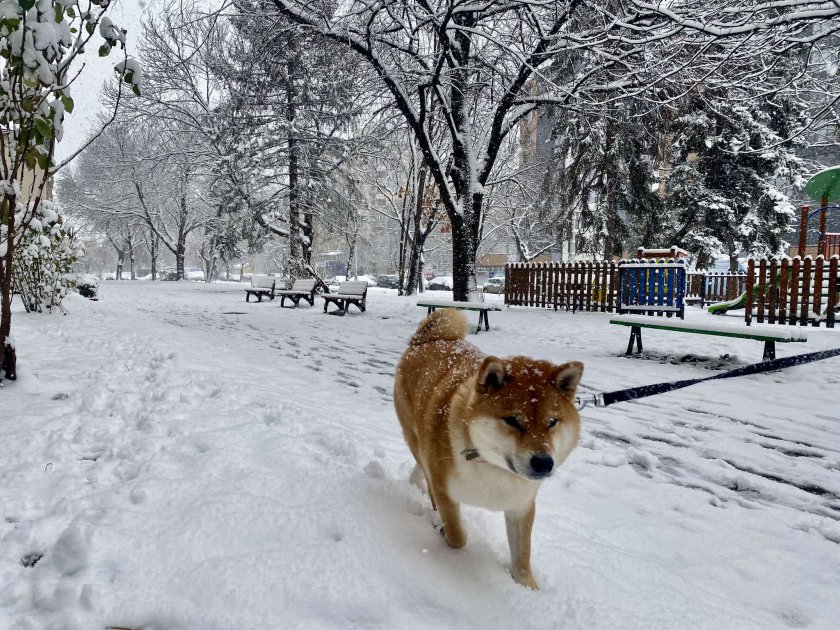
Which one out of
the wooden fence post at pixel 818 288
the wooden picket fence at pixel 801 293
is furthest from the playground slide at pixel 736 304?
the wooden fence post at pixel 818 288

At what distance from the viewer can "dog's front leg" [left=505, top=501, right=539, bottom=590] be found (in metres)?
2.01

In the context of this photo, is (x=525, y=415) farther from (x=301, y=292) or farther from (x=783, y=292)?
(x=301, y=292)

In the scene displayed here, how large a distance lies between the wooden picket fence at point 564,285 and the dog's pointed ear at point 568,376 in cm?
1375

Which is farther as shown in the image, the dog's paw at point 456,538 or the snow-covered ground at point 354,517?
the dog's paw at point 456,538

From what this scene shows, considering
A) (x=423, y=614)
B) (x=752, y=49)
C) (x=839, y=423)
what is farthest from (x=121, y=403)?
(x=752, y=49)

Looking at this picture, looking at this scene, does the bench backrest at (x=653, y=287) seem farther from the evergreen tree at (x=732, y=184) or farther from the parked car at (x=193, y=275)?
the parked car at (x=193, y=275)

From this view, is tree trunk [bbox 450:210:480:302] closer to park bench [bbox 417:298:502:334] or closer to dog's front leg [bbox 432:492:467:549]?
park bench [bbox 417:298:502:334]

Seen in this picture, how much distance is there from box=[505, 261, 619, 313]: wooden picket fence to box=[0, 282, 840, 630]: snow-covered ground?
9933 millimetres

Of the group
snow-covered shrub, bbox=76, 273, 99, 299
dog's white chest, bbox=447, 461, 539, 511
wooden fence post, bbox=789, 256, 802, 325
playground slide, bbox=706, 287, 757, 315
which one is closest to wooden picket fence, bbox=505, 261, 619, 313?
playground slide, bbox=706, 287, 757, 315

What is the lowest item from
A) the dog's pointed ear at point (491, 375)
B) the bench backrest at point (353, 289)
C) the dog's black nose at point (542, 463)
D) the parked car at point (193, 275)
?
the dog's black nose at point (542, 463)

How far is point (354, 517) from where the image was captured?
229 centimetres

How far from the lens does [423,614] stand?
1.75m

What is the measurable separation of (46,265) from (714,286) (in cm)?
2556

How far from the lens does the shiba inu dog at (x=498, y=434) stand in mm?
1706
